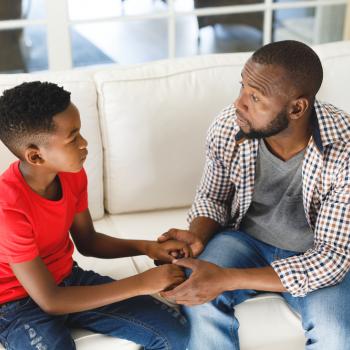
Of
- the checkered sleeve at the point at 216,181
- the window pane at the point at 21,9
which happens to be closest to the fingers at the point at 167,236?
the checkered sleeve at the point at 216,181

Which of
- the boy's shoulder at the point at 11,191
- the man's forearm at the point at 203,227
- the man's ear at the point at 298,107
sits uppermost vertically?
the man's ear at the point at 298,107

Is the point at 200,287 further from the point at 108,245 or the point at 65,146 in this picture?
the point at 65,146

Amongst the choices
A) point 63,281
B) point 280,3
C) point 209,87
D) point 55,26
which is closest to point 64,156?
→ point 63,281

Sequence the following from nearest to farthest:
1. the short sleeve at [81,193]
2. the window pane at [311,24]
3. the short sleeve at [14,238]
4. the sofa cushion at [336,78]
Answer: the short sleeve at [14,238] → the short sleeve at [81,193] → the sofa cushion at [336,78] → the window pane at [311,24]

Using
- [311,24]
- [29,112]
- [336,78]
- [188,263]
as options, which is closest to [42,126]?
Result: [29,112]

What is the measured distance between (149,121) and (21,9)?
3.16 feet

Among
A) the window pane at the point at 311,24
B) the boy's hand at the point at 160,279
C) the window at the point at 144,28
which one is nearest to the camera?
the boy's hand at the point at 160,279

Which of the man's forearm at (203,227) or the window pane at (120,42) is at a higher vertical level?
the window pane at (120,42)

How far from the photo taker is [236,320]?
5.28 ft

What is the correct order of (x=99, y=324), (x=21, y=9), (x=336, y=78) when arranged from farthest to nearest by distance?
A: 1. (x=21, y=9)
2. (x=336, y=78)
3. (x=99, y=324)

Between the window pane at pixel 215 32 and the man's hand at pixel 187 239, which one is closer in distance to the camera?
the man's hand at pixel 187 239

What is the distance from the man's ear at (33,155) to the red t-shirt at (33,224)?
5cm

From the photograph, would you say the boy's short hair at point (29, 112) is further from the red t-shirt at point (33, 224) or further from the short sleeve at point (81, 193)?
the short sleeve at point (81, 193)

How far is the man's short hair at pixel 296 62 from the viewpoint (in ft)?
5.14
